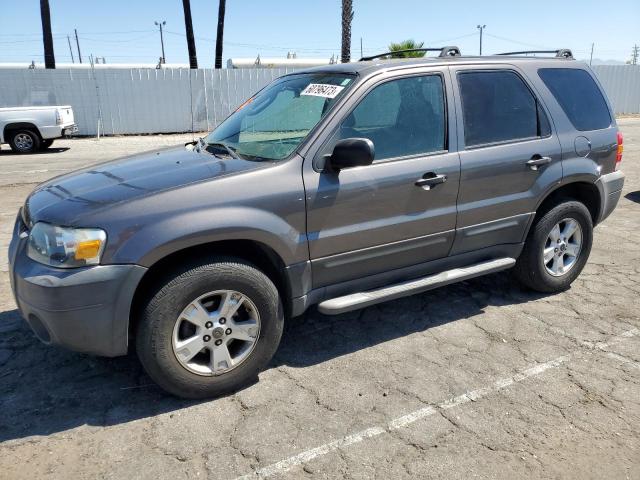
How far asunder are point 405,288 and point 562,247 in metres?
1.74

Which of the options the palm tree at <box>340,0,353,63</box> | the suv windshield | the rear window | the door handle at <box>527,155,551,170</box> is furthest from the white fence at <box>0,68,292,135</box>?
the door handle at <box>527,155,551,170</box>

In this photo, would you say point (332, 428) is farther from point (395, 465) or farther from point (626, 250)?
point (626, 250)

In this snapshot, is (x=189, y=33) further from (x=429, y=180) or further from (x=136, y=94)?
(x=429, y=180)

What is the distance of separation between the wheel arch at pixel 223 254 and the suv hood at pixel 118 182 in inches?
15.1

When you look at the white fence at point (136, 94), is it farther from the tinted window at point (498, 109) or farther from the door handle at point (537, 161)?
the door handle at point (537, 161)

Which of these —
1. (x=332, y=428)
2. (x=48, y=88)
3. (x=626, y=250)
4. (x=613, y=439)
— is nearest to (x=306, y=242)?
(x=332, y=428)

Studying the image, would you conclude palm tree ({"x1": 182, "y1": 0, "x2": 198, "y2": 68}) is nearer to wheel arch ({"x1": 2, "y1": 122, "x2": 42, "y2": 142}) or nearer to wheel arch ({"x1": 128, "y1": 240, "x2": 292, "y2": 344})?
wheel arch ({"x1": 2, "y1": 122, "x2": 42, "y2": 142})

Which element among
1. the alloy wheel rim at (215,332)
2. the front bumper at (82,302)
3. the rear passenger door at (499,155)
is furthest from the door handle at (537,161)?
the front bumper at (82,302)

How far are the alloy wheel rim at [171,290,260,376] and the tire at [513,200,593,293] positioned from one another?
7.98ft

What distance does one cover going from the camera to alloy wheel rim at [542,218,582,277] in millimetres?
4539

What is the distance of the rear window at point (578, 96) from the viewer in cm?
445

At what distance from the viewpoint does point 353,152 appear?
10.5ft

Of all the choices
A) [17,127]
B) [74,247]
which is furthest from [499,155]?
[17,127]

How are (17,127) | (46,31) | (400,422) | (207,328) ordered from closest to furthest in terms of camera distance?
(400,422)
(207,328)
(17,127)
(46,31)
